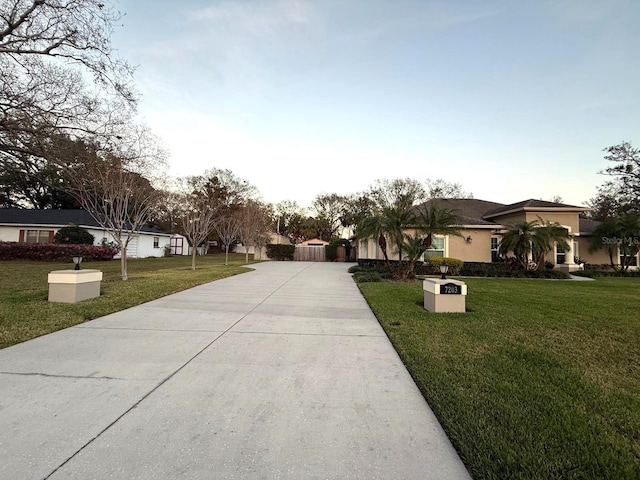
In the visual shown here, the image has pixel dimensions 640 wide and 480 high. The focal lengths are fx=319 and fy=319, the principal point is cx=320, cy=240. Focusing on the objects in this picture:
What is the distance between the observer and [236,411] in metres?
2.82

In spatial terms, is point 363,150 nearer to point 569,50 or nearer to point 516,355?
point 569,50

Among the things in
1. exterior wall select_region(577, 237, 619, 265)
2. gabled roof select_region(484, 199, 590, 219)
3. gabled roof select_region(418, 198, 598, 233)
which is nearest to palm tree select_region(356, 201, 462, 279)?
gabled roof select_region(418, 198, 598, 233)

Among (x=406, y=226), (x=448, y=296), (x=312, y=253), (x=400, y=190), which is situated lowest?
(x=448, y=296)

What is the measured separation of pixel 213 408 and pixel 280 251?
3112cm

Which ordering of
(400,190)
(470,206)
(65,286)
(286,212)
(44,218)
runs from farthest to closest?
(286,212), (400,190), (44,218), (470,206), (65,286)

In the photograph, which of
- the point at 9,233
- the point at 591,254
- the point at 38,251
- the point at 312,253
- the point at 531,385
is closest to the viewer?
the point at 531,385

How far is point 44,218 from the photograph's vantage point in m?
25.8

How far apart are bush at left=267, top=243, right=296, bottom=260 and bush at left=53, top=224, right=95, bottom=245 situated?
1566cm

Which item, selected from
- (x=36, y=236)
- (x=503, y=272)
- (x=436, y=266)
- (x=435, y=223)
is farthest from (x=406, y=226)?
(x=36, y=236)

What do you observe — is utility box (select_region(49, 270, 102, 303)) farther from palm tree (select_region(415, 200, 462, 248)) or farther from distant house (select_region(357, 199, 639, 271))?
distant house (select_region(357, 199, 639, 271))

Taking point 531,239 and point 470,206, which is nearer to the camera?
point 531,239

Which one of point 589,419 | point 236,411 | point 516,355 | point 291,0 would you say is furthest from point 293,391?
point 291,0

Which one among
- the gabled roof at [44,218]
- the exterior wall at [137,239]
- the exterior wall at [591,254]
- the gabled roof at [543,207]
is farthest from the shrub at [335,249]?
the gabled roof at [44,218]

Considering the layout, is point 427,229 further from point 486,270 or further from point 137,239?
point 137,239
